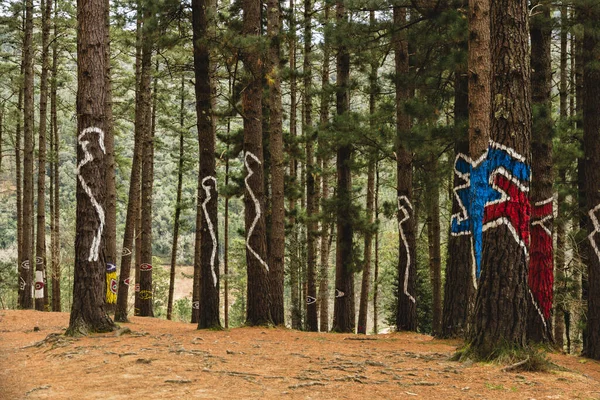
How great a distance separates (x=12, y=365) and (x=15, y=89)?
22.0 metres

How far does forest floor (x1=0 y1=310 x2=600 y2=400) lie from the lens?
558 centimetres

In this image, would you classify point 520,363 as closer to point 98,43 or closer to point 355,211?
point 98,43

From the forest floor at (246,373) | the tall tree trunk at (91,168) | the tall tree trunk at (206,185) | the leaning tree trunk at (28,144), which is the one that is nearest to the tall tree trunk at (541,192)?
the forest floor at (246,373)

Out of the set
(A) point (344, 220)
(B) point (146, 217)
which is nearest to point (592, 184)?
(A) point (344, 220)

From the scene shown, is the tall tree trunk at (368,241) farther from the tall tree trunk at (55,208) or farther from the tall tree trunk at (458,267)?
the tall tree trunk at (55,208)

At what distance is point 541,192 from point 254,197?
221 inches

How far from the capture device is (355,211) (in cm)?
1722

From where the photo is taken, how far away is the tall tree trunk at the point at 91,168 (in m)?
9.80

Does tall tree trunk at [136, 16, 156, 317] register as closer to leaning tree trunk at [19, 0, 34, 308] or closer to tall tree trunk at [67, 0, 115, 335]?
leaning tree trunk at [19, 0, 34, 308]

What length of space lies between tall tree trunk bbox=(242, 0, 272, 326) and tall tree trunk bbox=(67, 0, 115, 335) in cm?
334

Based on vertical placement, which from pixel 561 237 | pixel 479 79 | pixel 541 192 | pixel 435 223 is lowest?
pixel 561 237

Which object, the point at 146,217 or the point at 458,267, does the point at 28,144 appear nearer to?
the point at 146,217

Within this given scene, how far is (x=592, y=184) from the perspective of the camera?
1116cm

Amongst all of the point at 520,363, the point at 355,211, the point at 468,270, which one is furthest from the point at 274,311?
the point at 520,363
